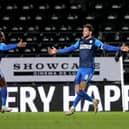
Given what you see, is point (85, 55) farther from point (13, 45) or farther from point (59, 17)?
point (59, 17)

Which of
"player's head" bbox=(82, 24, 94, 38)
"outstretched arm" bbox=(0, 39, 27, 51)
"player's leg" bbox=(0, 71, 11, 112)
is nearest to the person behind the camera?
"outstretched arm" bbox=(0, 39, 27, 51)

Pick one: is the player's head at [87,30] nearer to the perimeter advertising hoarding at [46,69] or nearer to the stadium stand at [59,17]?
the perimeter advertising hoarding at [46,69]

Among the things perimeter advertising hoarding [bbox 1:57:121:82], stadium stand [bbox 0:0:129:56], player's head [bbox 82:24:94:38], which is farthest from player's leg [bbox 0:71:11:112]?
stadium stand [bbox 0:0:129:56]

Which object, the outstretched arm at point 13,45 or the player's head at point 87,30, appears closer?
the outstretched arm at point 13,45

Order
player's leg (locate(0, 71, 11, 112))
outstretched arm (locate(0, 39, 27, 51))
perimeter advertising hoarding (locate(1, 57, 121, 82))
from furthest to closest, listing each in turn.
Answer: perimeter advertising hoarding (locate(1, 57, 121, 82)), player's leg (locate(0, 71, 11, 112)), outstretched arm (locate(0, 39, 27, 51))

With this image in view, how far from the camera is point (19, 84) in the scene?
13.0 meters

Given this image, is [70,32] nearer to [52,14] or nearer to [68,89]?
[52,14]

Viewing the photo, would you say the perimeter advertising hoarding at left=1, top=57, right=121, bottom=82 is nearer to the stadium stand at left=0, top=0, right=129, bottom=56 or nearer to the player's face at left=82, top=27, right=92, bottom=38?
the player's face at left=82, top=27, right=92, bottom=38
